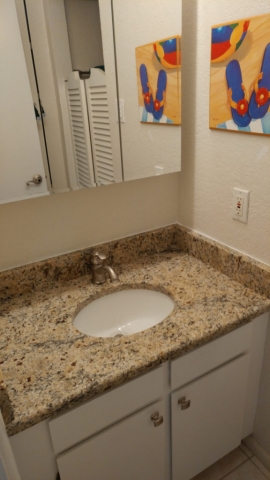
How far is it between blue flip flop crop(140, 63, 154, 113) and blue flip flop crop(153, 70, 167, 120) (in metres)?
0.02

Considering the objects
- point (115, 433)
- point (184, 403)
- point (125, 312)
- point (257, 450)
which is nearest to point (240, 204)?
point (125, 312)

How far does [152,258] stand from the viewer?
1357 mm

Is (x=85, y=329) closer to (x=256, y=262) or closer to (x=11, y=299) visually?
(x=11, y=299)

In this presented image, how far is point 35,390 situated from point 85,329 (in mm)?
344

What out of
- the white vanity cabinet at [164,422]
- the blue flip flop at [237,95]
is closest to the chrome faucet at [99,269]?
the white vanity cabinet at [164,422]

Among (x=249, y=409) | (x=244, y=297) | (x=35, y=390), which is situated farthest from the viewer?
(x=249, y=409)

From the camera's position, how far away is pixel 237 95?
0.98 meters

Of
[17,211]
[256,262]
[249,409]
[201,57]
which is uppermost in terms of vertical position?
[201,57]

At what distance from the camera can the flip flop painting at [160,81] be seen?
3.68 feet

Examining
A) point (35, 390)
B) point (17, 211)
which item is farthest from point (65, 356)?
point (17, 211)

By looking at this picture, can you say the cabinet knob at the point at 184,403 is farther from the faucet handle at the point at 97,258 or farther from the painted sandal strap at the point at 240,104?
the painted sandal strap at the point at 240,104

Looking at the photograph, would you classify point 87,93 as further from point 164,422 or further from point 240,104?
point 164,422

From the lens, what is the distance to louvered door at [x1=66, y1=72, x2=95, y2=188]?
102 centimetres

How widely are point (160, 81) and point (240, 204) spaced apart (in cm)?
51
